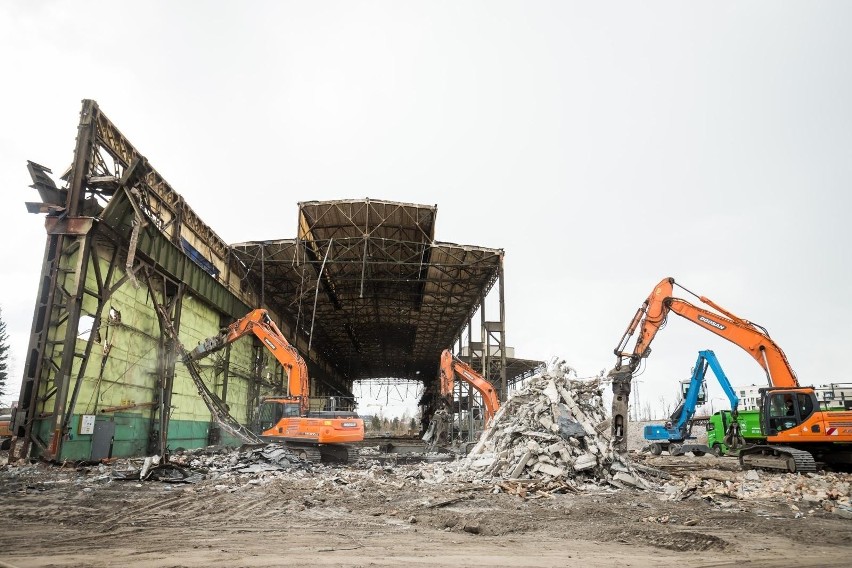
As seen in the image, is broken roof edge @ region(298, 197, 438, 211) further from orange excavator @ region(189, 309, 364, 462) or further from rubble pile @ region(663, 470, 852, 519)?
rubble pile @ region(663, 470, 852, 519)

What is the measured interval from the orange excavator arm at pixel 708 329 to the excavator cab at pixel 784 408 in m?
0.43

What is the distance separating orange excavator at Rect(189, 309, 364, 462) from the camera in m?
15.9

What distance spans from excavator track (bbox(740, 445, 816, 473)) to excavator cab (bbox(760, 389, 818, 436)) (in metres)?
0.54

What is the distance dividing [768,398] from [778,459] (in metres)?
1.60

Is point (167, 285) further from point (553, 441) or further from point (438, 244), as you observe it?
point (553, 441)

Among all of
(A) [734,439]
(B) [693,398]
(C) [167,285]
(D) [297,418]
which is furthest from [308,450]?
(B) [693,398]

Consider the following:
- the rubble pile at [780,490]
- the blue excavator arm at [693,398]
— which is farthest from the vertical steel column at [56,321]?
the blue excavator arm at [693,398]

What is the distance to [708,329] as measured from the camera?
51.0ft

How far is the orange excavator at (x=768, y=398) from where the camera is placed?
533 inches

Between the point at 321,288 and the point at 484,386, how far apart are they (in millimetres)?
11401

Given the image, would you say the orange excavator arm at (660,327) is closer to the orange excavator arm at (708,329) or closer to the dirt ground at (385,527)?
the orange excavator arm at (708,329)

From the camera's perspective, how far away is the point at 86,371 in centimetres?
1362

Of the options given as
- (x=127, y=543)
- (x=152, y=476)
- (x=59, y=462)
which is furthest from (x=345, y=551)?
(x=59, y=462)

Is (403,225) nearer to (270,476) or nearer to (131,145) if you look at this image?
(131,145)
